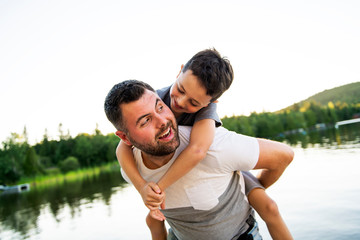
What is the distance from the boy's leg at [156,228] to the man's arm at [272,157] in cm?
Result: 73

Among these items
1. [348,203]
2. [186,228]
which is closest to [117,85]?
[186,228]

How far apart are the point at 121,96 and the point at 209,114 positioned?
571 millimetres

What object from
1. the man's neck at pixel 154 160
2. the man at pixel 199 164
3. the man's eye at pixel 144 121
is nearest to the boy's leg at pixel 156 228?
the man at pixel 199 164

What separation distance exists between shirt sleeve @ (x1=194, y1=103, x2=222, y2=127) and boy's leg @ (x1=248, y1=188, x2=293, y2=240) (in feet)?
1.44

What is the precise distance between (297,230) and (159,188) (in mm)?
4637

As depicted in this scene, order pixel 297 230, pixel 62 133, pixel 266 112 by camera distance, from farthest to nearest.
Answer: pixel 266 112 → pixel 62 133 → pixel 297 230

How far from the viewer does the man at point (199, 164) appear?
136cm

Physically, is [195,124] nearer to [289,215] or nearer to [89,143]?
[289,215]

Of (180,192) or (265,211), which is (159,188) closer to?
(180,192)

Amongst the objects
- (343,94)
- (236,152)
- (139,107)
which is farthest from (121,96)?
(343,94)

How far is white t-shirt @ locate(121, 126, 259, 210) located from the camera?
52.6 inches

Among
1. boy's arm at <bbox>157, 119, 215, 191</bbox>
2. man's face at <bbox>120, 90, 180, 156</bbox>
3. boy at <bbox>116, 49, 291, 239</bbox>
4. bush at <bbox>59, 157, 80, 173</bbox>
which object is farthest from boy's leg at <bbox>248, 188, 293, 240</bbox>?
bush at <bbox>59, 157, 80, 173</bbox>

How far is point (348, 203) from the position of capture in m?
6.34

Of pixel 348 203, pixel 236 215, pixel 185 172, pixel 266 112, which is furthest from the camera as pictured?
pixel 266 112
